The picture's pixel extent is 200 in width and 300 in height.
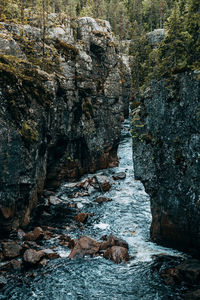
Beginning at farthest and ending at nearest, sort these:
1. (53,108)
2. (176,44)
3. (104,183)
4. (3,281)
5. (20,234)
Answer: (104,183) < (53,108) < (176,44) < (20,234) < (3,281)

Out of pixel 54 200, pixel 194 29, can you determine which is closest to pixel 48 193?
pixel 54 200

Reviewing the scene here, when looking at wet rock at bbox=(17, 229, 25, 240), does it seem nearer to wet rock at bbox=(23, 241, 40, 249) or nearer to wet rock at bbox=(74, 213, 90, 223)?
wet rock at bbox=(23, 241, 40, 249)

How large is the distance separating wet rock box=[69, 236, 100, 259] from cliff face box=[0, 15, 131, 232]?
18.1 ft

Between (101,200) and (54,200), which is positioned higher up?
(54,200)

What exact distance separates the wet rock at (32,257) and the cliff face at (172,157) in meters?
8.35

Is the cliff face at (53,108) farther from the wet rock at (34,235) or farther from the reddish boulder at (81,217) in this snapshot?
the reddish boulder at (81,217)

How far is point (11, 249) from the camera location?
47.7 feet

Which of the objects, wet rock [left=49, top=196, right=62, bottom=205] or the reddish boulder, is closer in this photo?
the reddish boulder

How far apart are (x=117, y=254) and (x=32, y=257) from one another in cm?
551

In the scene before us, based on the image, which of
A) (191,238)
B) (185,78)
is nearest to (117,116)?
(185,78)

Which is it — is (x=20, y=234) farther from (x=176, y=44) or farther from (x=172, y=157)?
(x=176, y=44)

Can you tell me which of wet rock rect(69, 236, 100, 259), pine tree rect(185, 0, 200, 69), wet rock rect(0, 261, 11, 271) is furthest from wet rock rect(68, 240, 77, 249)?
pine tree rect(185, 0, 200, 69)

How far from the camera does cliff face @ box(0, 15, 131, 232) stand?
17.2 meters

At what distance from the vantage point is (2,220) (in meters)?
16.2
